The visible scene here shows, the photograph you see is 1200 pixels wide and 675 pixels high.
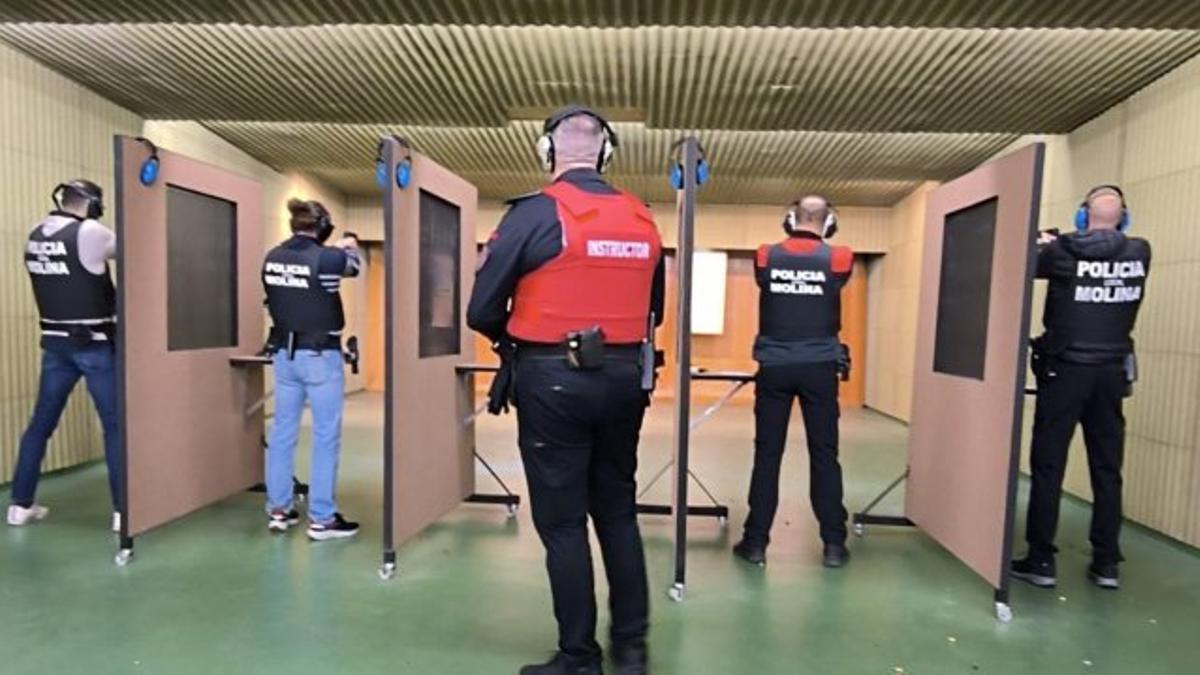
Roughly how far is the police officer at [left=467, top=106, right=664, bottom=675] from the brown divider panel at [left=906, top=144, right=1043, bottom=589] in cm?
148

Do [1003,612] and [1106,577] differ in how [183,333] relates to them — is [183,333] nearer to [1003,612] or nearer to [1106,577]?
[1003,612]

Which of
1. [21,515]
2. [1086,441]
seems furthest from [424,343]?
[1086,441]

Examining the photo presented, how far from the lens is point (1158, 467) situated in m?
3.81

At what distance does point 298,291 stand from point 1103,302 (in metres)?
3.56

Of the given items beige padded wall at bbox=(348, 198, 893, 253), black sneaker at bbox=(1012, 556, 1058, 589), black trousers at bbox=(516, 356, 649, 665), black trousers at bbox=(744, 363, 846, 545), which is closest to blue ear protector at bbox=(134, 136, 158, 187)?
black trousers at bbox=(516, 356, 649, 665)

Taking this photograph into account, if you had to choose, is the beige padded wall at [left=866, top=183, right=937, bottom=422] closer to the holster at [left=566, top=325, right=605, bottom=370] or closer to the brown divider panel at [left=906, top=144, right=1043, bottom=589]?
the brown divider panel at [left=906, top=144, right=1043, bottom=589]

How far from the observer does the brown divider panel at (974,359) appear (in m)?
2.67

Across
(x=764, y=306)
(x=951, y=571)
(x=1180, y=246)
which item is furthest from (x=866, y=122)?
(x=951, y=571)

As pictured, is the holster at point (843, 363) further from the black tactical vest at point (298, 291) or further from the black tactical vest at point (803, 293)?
the black tactical vest at point (298, 291)

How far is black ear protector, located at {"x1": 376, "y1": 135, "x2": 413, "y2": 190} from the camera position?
2.79 m

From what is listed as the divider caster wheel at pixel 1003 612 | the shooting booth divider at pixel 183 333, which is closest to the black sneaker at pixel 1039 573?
the divider caster wheel at pixel 1003 612

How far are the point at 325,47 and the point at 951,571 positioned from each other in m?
4.14

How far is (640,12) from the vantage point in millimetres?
3174

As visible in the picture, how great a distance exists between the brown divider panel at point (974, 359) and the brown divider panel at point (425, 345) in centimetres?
236
